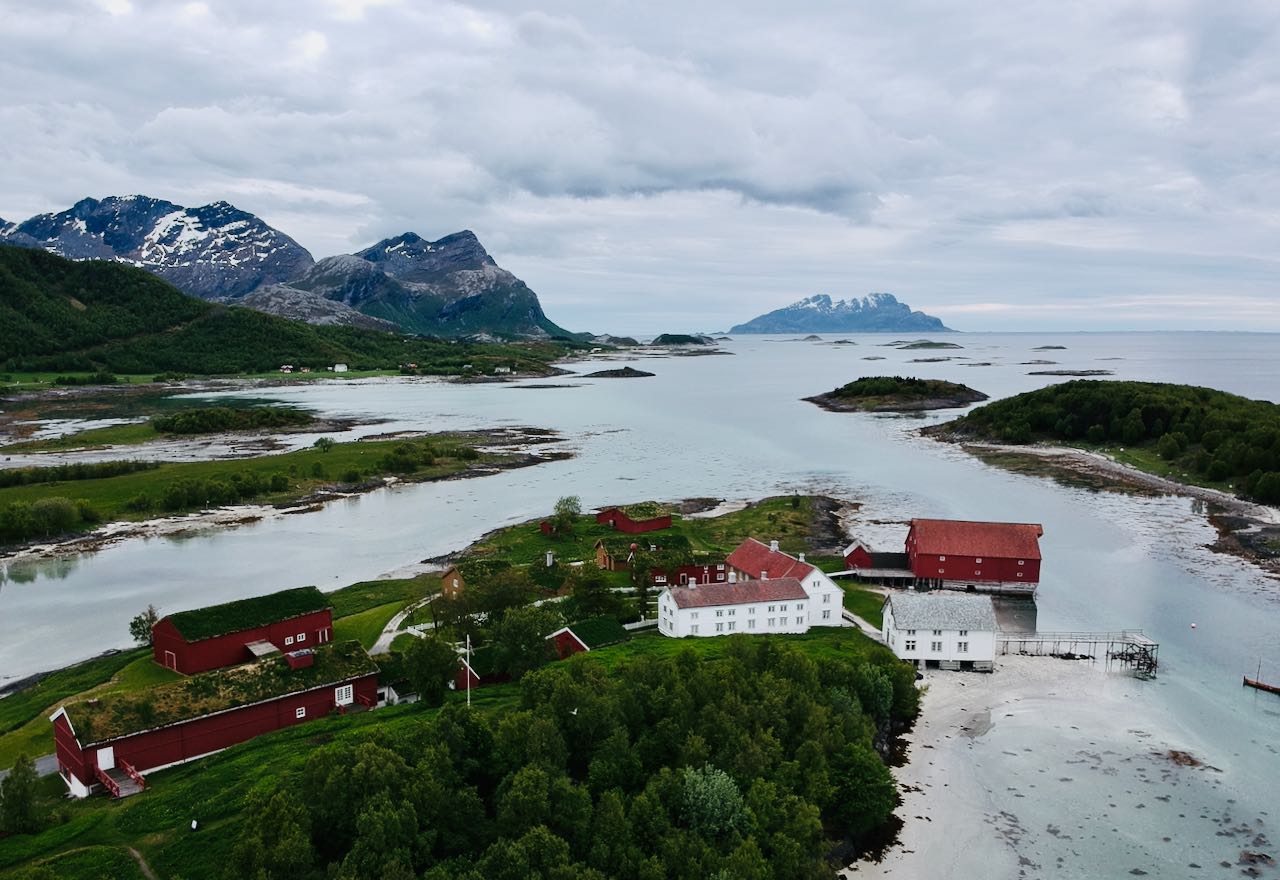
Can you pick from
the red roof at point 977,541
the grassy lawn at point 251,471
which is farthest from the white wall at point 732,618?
the grassy lawn at point 251,471

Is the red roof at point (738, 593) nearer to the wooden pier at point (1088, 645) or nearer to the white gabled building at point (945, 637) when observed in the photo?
the white gabled building at point (945, 637)

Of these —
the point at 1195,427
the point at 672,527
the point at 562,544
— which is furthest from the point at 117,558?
the point at 1195,427

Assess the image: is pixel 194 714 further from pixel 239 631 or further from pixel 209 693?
pixel 239 631

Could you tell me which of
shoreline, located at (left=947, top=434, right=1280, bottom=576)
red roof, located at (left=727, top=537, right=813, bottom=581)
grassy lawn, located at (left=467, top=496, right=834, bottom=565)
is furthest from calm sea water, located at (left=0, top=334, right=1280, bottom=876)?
red roof, located at (left=727, top=537, right=813, bottom=581)

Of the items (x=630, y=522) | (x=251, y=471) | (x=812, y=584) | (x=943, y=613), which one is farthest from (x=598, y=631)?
(x=251, y=471)

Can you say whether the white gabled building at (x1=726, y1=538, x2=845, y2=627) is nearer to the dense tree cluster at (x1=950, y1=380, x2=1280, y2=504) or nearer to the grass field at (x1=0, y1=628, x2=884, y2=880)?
the grass field at (x1=0, y1=628, x2=884, y2=880)

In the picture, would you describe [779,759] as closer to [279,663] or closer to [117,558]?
[279,663]

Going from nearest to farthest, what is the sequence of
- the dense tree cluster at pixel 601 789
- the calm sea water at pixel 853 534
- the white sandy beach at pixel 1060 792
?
the dense tree cluster at pixel 601 789, the white sandy beach at pixel 1060 792, the calm sea water at pixel 853 534
